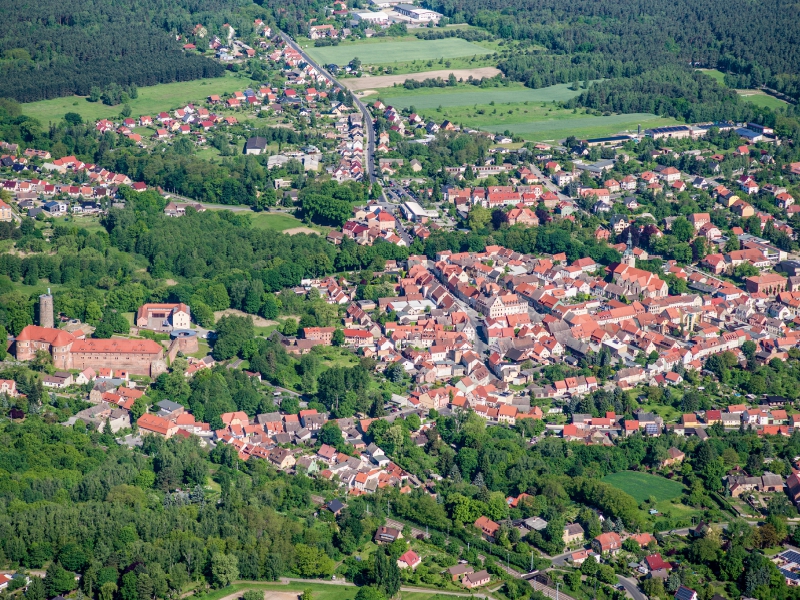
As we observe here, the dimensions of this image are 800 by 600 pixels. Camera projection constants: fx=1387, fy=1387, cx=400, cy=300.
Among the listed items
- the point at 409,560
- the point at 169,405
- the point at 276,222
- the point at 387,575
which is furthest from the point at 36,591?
the point at 276,222

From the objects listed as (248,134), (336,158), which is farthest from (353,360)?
(248,134)

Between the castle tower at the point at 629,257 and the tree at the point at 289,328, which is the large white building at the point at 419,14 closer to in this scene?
the castle tower at the point at 629,257

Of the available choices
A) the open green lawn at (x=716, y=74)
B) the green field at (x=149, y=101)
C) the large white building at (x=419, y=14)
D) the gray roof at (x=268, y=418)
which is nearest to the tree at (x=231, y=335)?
the gray roof at (x=268, y=418)

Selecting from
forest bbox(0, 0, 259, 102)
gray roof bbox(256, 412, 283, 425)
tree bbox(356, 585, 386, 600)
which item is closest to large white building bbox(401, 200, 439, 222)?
gray roof bbox(256, 412, 283, 425)

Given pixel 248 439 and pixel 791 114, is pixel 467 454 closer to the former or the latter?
pixel 248 439

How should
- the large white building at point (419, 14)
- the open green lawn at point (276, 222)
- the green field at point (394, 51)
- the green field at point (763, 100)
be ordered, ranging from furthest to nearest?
the large white building at point (419, 14) → the green field at point (394, 51) → the green field at point (763, 100) → the open green lawn at point (276, 222)

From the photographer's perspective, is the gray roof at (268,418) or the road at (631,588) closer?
the road at (631,588)
